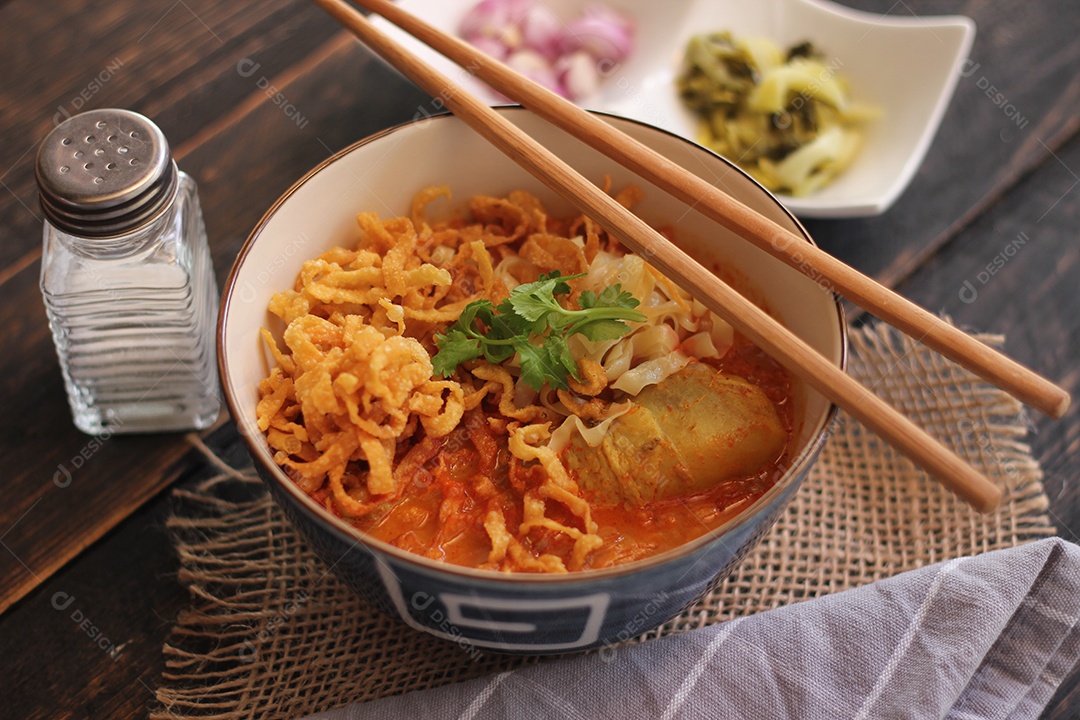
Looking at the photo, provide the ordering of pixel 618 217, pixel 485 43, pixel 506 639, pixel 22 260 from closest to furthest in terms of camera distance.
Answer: pixel 506 639
pixel 618 217
pixel 22 260
pixel 485 43

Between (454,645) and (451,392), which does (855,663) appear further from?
(451,392)

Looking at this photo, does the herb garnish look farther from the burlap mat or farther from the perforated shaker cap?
the perforated shaker cap

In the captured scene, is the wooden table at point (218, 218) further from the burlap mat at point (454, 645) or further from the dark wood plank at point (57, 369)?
the burlap mat at point (454, 645)

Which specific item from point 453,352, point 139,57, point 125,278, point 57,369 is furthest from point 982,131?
point 57,369

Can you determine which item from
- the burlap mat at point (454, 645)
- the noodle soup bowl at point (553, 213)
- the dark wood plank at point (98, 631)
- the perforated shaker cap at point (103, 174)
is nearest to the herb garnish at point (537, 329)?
the noodle soup bowl at point (553, 213)

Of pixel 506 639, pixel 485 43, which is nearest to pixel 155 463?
pixel 506 639

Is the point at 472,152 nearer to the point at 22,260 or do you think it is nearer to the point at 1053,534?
the point at 22,260

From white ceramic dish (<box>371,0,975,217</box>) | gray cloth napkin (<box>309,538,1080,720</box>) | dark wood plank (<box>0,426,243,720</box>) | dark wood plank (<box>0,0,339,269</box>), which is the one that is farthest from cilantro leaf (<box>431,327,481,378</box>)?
dark wood plank (<box>0,0,339,269</box>)
